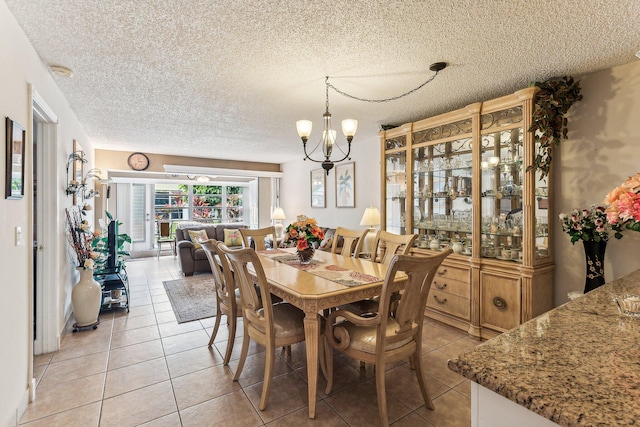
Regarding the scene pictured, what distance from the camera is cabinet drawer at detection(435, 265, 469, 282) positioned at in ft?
10.3

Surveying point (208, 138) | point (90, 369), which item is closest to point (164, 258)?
point (208, 138)

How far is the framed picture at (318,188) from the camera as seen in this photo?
6215 millimetres

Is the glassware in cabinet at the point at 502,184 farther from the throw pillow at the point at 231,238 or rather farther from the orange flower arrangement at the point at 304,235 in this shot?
the throw pillow at the point at 231,238

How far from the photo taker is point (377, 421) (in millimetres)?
1839

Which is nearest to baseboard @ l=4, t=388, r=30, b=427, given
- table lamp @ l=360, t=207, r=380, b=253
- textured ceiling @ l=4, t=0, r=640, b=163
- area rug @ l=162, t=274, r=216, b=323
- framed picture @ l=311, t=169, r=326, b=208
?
area rug @ l=162, t=274, r=216, b=323

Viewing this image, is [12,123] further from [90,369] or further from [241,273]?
[90,369]

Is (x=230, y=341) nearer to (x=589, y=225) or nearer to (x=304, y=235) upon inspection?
(x=304, y=235)

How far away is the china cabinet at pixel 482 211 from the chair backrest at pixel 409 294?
134 cm

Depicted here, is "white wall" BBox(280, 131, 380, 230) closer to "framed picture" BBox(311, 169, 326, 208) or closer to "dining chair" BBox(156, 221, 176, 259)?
"framed picture" BBox(311, 169, 326, 208)

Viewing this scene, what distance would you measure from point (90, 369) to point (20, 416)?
56 centimetres

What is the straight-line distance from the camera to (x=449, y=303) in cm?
328

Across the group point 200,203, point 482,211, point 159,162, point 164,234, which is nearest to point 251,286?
point 482,211

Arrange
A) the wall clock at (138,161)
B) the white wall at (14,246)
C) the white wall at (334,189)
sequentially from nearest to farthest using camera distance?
the white wall at (14,246), the white wall at (334,189), the wall clock at (138,161)

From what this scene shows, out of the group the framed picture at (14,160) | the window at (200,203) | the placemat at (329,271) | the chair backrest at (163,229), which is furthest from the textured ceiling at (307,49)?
the window at (200,203)
